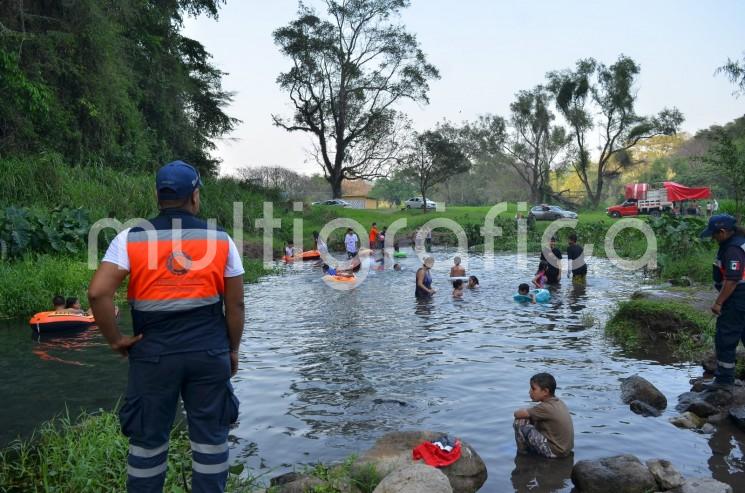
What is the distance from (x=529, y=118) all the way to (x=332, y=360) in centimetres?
5887

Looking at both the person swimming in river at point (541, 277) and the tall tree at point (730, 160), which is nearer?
the tall tree at point (730, 160)

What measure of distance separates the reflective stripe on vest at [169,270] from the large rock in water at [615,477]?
405cm

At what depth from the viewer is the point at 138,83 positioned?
106ft

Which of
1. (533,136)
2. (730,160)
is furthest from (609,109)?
(730,160)

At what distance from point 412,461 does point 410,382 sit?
356cm

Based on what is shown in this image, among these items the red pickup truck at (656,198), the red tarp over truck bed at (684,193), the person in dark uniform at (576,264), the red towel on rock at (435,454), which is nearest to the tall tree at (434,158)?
the red pickup truck at (656,198)

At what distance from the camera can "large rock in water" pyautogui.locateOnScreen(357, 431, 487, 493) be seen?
19.5 ft

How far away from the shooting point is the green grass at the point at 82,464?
5.18 meters

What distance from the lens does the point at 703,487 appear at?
18.0 ft

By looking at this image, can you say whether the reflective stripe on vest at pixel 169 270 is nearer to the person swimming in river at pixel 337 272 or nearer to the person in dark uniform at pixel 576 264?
the person in dark uniform at pixel 576 264

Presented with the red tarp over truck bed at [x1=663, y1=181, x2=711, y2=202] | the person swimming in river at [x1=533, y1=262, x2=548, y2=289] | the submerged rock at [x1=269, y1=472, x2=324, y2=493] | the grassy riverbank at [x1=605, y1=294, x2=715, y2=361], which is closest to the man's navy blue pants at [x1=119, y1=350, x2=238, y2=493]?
the submerged rock at [x1=269, y1=472, x2=324, y2=493]

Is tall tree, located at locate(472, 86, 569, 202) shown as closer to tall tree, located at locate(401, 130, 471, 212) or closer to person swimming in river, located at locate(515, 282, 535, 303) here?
tall tree, located at locate(401, 130, 471, 212)

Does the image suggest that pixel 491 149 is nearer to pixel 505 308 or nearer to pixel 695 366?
pixel 505 308

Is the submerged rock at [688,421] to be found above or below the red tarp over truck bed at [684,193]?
below
